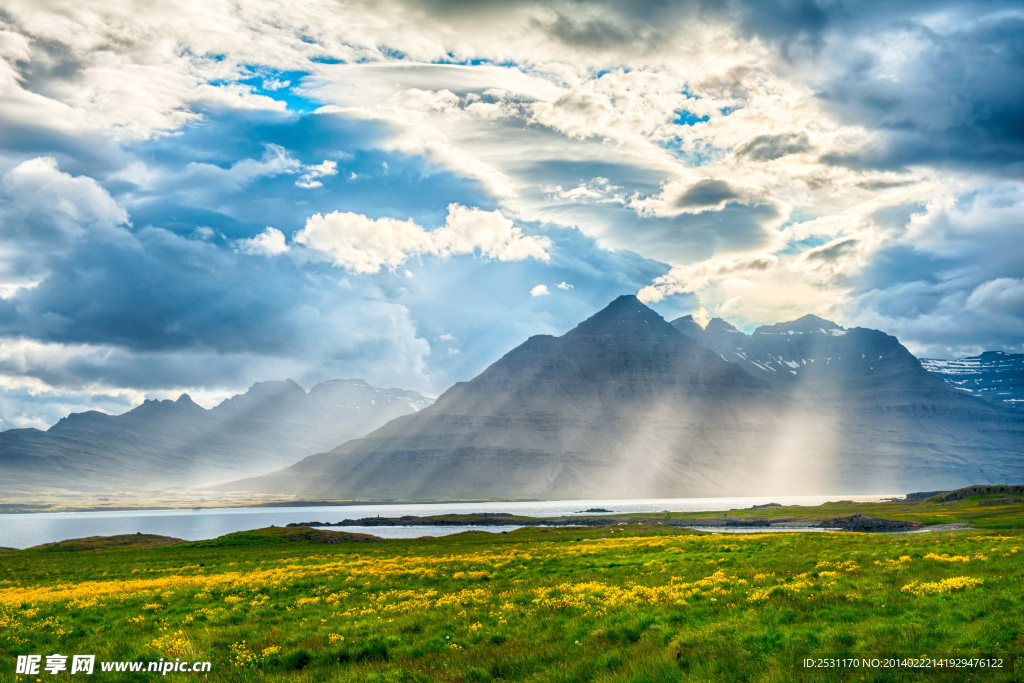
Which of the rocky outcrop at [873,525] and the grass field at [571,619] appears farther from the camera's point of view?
the rocky outcrop at [873,525]

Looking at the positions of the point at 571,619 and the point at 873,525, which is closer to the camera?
the point at 571,619

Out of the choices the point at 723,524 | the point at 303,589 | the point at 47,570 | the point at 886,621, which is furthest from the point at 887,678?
the point at 723,524

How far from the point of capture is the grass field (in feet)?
49.1

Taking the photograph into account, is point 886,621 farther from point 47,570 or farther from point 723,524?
point 723,524

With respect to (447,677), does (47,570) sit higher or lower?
lower

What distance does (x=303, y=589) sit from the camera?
3247cm

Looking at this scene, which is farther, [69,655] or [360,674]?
[69,655]

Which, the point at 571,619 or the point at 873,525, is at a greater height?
the point at 571,619

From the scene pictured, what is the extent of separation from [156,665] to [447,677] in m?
10.1

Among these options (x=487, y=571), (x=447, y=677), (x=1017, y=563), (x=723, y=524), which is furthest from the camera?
(x=723, y=524)

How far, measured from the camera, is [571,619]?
2022 cm

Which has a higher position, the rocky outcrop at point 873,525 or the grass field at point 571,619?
the grass field at point 571,619

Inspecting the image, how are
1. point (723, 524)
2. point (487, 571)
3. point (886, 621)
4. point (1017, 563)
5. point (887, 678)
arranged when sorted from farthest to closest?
point (723, 524) < point (487, 571) < point (1017, 563) < point (886, 621) < point (887, 678)

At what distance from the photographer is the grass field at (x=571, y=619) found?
49.1 ft
